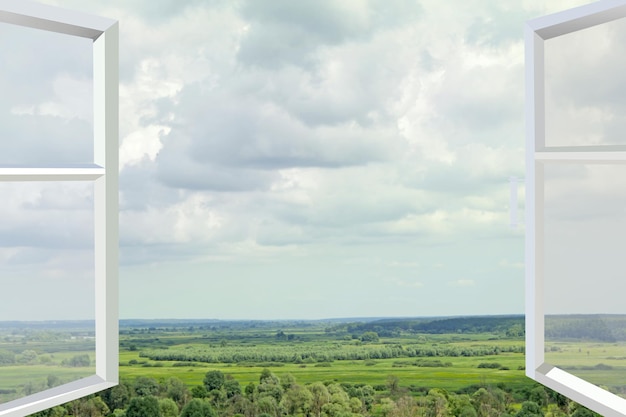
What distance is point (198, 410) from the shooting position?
10430mm

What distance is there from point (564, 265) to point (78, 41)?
2566mm

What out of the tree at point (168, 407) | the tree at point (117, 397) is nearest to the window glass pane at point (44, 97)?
the tree at point (117, 397)

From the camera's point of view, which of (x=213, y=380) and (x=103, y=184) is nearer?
(x=103, y=184)

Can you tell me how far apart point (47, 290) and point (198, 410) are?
7.06 m

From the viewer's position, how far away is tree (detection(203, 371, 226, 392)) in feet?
35.5

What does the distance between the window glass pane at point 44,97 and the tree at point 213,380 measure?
24.2 ft

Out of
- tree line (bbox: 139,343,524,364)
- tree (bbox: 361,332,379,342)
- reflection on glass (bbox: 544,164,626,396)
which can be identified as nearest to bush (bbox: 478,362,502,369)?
tree line (bbox: 139,343,524,364)

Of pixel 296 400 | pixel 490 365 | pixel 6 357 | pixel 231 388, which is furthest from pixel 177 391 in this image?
pixel 6 357

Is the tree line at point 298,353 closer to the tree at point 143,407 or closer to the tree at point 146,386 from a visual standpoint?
the tree at point 146,386

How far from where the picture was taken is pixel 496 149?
11.3 meters

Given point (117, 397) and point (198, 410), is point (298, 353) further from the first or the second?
point (117, 397)

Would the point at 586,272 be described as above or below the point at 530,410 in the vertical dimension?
above

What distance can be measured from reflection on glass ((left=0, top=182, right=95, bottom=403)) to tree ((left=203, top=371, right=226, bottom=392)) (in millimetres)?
7271

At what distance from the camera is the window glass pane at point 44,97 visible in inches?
140
